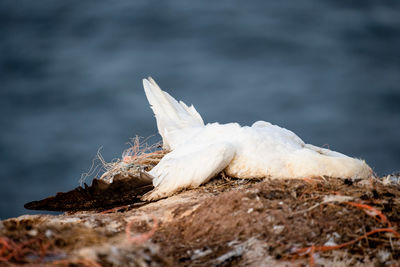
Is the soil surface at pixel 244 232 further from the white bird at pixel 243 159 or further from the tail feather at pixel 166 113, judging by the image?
the tail feather at pixel 166 113

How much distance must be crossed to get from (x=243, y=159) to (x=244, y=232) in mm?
2347

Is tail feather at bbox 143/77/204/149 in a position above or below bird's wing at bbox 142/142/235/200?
above

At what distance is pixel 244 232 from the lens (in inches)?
Answer: 219

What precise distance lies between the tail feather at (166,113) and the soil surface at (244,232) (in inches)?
Answer: 102

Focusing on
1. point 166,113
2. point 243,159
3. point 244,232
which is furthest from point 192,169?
point 244,232

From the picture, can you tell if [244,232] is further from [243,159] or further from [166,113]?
[166,113]

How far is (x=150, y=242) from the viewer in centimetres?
555

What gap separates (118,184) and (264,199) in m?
2.26

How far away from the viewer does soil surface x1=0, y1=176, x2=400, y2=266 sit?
472 centimetres

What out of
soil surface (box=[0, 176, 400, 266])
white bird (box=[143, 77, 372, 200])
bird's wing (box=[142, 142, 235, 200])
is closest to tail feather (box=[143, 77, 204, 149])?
white bird (box=[143, 77, 372, 200])

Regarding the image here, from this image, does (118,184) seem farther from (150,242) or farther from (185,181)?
(150,242)

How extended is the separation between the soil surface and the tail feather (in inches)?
102

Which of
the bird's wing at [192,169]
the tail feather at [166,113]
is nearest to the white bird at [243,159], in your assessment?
the bird's wing at [192,169]

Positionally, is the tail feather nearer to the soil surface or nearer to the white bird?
the white bird
